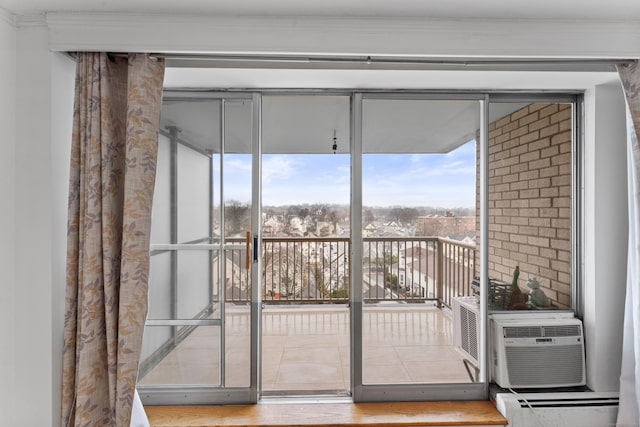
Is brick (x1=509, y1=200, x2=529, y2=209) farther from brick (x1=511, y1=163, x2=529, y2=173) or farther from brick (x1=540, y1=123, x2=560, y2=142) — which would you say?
brick (x1=540, y1=123, x2=560, y2=142)

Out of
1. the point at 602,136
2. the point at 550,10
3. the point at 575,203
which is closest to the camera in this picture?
the point at 550,10

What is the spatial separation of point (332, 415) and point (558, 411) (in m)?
1.32

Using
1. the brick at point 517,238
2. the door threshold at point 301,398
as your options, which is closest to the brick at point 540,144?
the brick at point 517,238

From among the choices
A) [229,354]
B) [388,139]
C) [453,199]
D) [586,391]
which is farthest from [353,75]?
Answer: [586,391]

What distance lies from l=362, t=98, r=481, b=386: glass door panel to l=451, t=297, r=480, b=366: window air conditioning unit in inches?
1.2

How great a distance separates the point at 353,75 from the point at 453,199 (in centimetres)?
102

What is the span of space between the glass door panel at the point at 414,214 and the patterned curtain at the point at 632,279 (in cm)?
77

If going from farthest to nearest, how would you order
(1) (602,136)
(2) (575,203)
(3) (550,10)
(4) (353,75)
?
(2) (575,203) < (1) (602,136) < (4) (353,75) < (3) (550,10)

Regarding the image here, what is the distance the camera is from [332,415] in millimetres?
2209

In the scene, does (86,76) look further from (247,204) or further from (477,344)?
(477,344)

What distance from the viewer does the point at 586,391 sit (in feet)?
7.56

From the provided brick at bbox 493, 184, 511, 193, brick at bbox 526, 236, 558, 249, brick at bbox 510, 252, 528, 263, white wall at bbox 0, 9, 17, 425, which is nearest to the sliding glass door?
brick at bbox 493, 184, 511, 193

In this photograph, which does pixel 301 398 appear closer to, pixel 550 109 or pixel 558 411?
pixel 558 411

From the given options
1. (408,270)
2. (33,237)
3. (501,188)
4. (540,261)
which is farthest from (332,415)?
(33,237)
